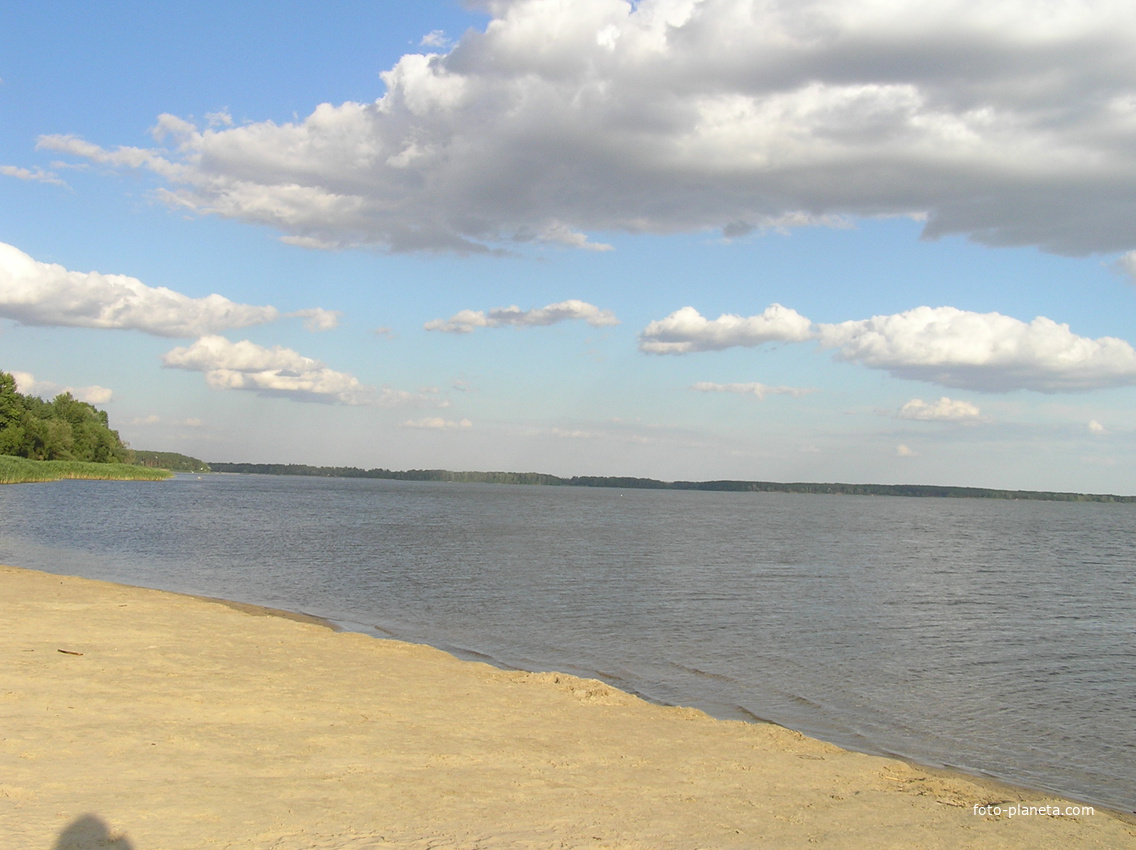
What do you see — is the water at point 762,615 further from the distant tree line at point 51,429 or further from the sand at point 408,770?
the distant tree line at point 51,429

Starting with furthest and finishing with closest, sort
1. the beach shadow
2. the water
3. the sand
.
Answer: the water
the sand
the beach shadow

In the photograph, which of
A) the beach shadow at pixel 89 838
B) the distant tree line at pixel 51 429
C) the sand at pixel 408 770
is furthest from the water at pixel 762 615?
the distant tree line at pixel 51 429

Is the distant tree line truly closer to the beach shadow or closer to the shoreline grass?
the shoreline grass

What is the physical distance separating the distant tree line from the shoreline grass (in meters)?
3.59

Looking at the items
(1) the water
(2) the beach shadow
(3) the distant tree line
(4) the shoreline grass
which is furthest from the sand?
(3) the distant tree line

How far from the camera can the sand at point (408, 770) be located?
772 centimetres

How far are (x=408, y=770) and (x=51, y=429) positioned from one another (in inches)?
5758

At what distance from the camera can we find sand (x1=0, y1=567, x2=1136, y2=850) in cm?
772

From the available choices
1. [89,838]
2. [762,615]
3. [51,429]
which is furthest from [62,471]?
[89,838]

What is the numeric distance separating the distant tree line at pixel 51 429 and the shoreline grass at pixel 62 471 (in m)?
3.59

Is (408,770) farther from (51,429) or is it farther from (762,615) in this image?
(51,429)

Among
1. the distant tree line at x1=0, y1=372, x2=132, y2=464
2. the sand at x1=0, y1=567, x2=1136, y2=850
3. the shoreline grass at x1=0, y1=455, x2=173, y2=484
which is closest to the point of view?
the sand at x1=0, y1=567, x2=1136, y2=850

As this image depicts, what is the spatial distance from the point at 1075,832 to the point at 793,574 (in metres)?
31.4

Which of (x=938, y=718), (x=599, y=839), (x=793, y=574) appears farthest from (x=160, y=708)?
(x=793, y=574)
